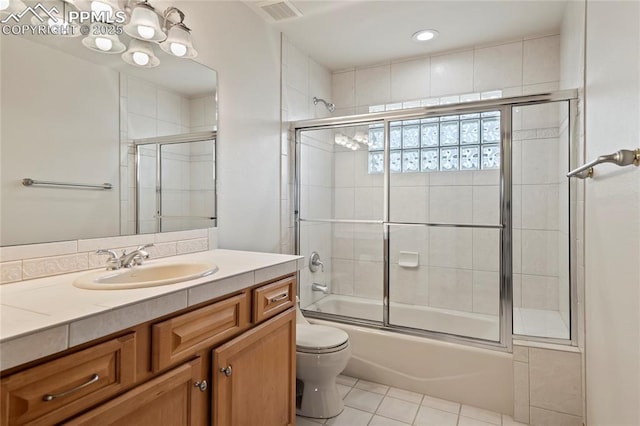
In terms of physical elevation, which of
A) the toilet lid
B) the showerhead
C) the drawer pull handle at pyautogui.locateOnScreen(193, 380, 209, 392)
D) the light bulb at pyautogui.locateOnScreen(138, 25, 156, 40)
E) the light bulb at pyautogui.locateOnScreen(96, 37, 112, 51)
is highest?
the showerhead

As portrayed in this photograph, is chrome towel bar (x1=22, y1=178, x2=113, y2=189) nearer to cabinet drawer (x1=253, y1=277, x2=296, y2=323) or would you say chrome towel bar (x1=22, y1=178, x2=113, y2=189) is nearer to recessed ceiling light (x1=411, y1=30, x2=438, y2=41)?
cabinet drawer (x1=253, y1=277, x2=296, y2=323)

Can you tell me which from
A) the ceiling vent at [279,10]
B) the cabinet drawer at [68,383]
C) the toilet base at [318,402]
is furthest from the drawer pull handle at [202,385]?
the ceiling vent at [279,10]

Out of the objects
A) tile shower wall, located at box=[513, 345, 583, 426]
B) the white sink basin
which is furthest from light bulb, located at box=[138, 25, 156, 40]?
tile shower wall, located at box=[513, 345, 583, 426]

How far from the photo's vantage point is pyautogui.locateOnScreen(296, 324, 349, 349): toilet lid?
74.2 inches

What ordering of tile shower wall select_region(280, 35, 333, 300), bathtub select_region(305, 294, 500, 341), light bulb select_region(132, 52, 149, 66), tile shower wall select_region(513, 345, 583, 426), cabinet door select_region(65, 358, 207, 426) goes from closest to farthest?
1. cabinet door select_region(65, 358, 207, 426)
2. light bulb select_region(132, 52, 149, 66)
3. tile shower wall select_region(513, 345, 583, 426)
4. bathtub select_region(305, 294, 500, 341)
5. tile shower wall select_region(280, 35, 333, 300)

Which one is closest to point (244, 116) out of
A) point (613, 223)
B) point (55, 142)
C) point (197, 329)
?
point (55, 142)

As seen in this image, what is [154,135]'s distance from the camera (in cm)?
162

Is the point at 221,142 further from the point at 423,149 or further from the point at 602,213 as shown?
the point at 602,213

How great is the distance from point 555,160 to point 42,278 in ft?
9.23

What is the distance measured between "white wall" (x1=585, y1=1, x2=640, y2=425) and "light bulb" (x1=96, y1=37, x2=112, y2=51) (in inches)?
69.3

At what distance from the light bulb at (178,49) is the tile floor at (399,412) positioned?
78.1 inches

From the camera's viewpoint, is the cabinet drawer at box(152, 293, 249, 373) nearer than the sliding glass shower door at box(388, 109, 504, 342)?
Yes

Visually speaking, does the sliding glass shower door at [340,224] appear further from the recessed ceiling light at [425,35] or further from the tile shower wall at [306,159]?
the recessed ceiling light at [425,35]

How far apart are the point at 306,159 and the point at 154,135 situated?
1382mm
